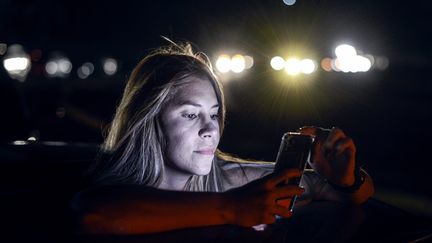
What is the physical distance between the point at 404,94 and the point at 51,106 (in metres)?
8.73

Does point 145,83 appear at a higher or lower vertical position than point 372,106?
higher

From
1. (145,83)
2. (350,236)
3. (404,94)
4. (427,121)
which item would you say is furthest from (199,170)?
(404,94)

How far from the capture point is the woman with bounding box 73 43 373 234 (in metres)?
1.78

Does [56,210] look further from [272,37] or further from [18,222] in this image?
[272,37]

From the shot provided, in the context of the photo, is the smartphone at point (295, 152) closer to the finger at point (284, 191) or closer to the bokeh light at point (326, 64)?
the finger at point (284, 191)

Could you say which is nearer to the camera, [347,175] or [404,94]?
[347,175]

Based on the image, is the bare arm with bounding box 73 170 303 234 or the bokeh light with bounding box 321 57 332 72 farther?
the bokeh light with bounding box 321 57 332 72

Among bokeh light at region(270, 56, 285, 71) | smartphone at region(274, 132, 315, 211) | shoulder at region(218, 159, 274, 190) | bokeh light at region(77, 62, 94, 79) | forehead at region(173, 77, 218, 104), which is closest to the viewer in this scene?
Answer: smartphone at region(274, 132, 315, 211)

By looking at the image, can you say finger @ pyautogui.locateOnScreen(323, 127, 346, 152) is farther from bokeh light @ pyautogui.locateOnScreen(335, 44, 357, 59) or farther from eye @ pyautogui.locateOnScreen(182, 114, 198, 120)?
bokeh light @ pyautogui.locateOnScreen(335, 44, 357, 59)

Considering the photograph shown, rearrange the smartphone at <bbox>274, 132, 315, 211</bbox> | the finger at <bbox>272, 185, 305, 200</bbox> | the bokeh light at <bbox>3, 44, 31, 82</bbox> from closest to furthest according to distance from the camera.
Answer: the finger at <bbox>272, 185, 305, 200</bbox>
the smartphone at <bbox>274, 132, 315, 211</bbox>
the bokeh light at <bbox>3, 44, 31, 82</bbox>

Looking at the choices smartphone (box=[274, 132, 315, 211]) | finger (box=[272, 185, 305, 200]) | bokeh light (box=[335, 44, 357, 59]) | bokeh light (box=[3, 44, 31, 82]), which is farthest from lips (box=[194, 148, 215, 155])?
bokeh light (box=[3, 44, 31, 82])

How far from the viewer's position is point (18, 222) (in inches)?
78.1

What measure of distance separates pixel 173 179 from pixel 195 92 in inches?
14.1

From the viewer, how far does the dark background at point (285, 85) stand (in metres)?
9.47
